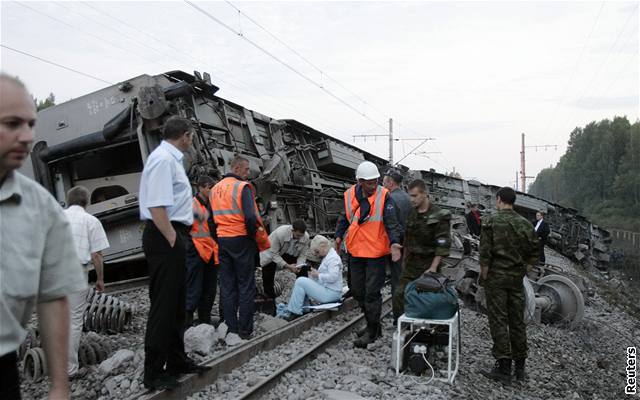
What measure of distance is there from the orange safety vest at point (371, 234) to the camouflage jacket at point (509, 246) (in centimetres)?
105

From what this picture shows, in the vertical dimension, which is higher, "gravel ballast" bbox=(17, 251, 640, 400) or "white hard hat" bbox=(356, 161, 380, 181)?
"white hard hat" bbox=(356, 161, 380, 181)

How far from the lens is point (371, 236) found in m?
5.88

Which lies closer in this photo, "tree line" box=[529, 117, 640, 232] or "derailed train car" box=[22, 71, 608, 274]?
"derailed train car" box=[22, 71, 608, 274]

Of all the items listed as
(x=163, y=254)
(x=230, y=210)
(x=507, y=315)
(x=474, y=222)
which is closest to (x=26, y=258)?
(x=163, y=254)

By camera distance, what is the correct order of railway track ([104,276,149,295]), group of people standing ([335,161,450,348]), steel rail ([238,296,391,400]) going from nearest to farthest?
steel rail ([238,296,391,400]) → group of people standing ([335,161,450,348]) → railway track ([104,276,149,295])

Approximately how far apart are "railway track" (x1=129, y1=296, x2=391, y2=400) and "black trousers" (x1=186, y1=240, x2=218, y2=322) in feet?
2.89

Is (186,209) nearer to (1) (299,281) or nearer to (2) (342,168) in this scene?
(1) (299,281)

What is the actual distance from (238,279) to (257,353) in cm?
81

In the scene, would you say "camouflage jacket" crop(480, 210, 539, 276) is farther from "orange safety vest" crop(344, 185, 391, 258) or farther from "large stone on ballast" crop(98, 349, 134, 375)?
"large stone on ballast" crop(98, 349, 134, 375)

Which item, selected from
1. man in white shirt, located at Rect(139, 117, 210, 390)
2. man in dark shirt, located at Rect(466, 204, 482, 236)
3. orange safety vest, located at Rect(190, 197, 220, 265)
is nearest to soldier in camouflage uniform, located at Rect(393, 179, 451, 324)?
orange safety vest, located at Rect(190, 197, 220, 265)

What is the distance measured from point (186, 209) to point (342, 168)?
38.7 feet

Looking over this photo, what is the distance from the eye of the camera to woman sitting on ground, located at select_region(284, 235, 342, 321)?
7.05 meters

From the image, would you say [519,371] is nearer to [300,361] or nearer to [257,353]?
[300,361]

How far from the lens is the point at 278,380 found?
15.0ft
